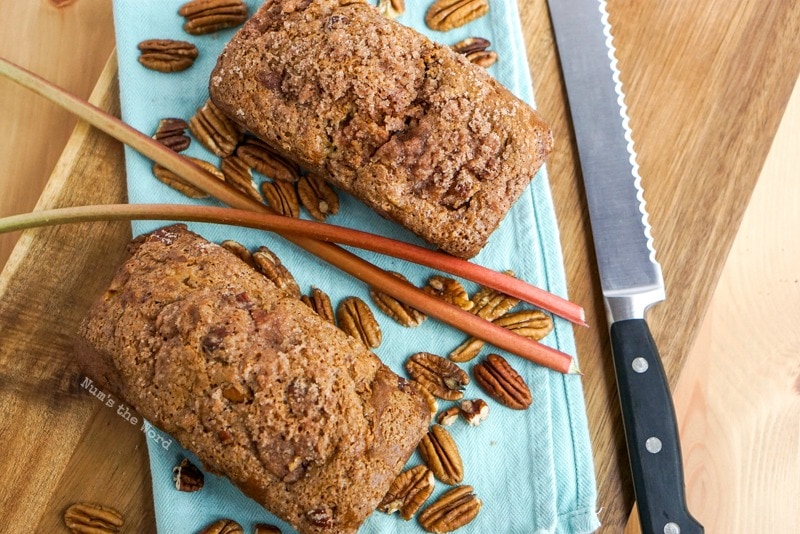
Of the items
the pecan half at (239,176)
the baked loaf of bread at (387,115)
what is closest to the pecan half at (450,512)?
the baked loaf of bread at (387,115)

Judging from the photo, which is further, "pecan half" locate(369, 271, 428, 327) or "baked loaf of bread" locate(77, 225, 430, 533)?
"pecan half" locate(369, 271, 428, 327)

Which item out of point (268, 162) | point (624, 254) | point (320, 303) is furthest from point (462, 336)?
point (268, 162)

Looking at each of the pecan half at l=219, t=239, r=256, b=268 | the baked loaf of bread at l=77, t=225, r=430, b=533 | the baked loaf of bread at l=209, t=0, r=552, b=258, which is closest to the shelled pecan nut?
the baked loaf of bread at l=209, t=0, r=552, b=258

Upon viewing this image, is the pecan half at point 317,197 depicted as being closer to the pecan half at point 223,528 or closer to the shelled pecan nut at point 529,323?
the shelled pecan nut at point 529,323

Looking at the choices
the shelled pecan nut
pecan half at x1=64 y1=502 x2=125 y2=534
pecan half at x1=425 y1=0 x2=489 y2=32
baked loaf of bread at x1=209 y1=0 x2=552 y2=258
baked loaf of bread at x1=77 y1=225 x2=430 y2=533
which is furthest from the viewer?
pecan half at x1=425 y1=0 x2=489 y2=32

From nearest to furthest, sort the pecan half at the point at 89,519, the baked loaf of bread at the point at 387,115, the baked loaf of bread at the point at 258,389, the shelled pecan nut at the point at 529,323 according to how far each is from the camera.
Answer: the baked loaf of bread at the point at 258,389, the baked loaf of bread at the point at 387,115, the pecan half at the point at 89,519, the shelled pecan nut at the point at 529,323

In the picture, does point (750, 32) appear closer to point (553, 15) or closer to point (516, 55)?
point (553, 15)

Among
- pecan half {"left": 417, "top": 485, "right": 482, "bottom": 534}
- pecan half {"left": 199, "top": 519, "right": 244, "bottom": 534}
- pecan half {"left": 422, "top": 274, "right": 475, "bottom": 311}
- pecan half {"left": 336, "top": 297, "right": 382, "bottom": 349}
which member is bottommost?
pecan half {"left": 199, "top": 519, "right": 244, "bottom": 534}

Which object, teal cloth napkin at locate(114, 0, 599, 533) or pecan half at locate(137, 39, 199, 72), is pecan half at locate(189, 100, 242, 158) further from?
pecan half at locate(137, 39, 199, 72)
